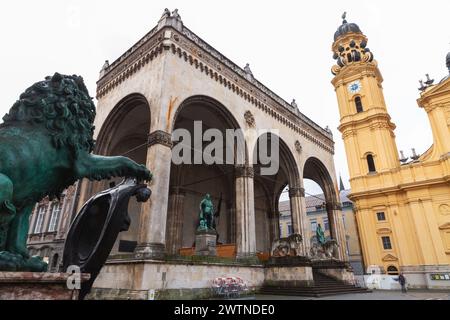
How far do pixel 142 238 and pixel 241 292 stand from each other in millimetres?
4870

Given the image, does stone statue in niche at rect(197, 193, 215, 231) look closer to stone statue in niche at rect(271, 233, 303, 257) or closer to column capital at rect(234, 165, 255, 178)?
column capital at rect(234, 165, 255, 178)

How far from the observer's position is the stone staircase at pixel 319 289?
1176 centimetres

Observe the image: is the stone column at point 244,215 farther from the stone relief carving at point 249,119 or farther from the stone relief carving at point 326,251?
the stone relief carving at point 326,251

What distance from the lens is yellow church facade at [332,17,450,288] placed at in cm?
2216

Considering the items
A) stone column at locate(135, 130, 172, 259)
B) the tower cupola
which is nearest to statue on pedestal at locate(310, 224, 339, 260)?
stone column at locate(135, 130, 172, 259)

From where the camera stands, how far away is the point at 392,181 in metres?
25.3

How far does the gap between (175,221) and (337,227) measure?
41.2ft

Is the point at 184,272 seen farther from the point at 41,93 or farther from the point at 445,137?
the point at 445,137

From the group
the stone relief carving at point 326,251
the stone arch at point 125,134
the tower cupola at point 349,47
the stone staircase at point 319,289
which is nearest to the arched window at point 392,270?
the stone relief carving at point 326,251

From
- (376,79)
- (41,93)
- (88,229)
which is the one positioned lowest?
(88,229)

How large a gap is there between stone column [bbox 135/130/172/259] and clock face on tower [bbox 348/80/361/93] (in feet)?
84.7

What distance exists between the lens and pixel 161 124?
1138 cm

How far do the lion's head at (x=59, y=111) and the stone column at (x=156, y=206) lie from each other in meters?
7.22
